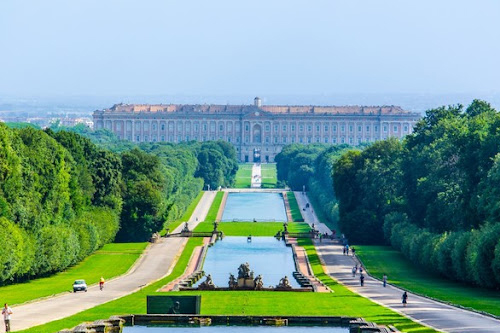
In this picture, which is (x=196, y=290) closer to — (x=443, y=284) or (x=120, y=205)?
(x=443, y=284)

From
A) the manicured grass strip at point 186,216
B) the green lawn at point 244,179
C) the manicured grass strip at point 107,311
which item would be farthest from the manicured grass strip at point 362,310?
the green lawn at point 244,179

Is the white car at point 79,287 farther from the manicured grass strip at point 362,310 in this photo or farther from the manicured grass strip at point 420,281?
the manicured grass strip at point 420,281

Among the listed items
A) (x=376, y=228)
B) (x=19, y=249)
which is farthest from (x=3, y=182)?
(x=376, y=228)

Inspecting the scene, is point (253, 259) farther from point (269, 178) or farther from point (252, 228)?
point (269, 178)

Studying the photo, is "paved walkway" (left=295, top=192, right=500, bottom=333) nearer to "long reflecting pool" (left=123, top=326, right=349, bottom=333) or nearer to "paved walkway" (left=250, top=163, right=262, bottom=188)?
"long reflecting pool" (left=123, top=326, right=349, bottom=333)

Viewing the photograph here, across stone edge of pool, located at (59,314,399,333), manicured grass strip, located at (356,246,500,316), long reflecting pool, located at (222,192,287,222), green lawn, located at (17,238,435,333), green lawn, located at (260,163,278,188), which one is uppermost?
stone edge of pool, located at (59,314,399,333)

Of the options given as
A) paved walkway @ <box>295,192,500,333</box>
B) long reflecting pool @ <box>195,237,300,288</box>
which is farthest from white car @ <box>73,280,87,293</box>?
paved walkway @ <box>295,192,500,333</box>
